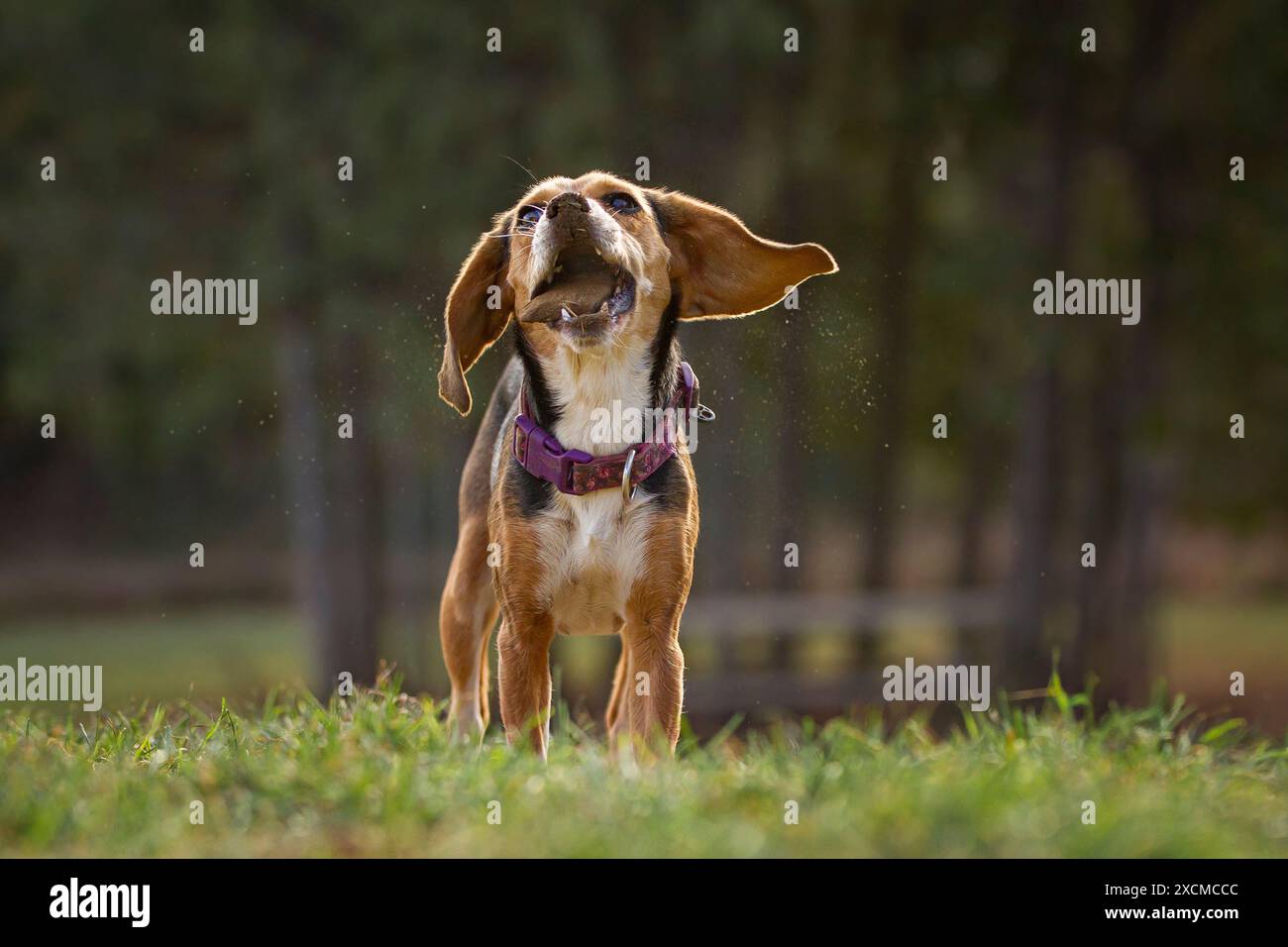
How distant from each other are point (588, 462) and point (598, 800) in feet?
4.55

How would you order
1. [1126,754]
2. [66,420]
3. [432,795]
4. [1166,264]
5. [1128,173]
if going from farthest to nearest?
[66,420]
[1128,173]
[1166,264]
[1126,754]
[432,795]

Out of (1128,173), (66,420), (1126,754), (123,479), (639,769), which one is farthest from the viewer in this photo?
(123,479)

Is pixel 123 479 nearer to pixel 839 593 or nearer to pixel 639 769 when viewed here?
pixel 839 593

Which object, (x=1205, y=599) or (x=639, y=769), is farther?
(x=1205, y=599)

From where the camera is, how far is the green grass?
3826 mm

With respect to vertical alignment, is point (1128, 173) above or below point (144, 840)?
above

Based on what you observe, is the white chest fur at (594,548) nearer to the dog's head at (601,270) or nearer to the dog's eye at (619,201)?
the dog's head at (601,270)

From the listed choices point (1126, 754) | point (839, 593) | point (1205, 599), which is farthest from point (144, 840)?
point (1205, 599)

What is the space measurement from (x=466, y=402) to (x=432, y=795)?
5.91 ft

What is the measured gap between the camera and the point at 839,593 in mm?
18812

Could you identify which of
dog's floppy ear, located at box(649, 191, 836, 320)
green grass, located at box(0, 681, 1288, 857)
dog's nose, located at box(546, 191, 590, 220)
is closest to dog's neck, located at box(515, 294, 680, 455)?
dog's floppy ear, located at box(649, 191, 836, 320)

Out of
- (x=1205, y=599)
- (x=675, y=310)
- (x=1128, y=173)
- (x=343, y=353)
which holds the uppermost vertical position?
(x=1128, y=173)

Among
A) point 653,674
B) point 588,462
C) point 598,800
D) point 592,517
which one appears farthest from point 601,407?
point 598,800

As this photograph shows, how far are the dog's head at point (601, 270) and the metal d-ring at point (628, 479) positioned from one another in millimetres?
374
